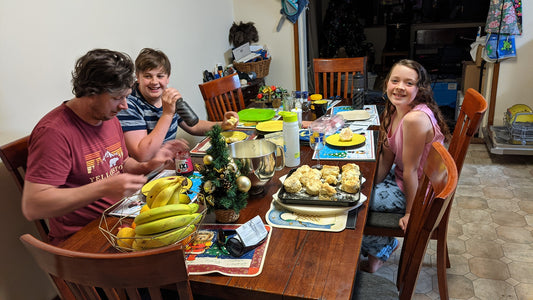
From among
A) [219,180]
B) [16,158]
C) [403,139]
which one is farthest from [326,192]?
[16,158]

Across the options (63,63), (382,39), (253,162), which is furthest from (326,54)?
(253,162)

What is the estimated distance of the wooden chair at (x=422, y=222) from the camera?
3.05 feet

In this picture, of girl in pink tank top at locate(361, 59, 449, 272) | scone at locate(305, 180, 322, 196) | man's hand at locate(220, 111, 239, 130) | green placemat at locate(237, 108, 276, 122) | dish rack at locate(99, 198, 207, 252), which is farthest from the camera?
green placemat at locate(237, 108, 276, 122)

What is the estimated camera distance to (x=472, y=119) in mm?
1420

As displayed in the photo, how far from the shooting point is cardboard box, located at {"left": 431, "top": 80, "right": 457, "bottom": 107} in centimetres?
440

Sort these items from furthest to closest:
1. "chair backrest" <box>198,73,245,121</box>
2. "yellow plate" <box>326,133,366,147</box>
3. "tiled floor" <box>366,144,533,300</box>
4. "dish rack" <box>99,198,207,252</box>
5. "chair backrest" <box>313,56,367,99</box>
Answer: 1. "chair backrest" <box>313,56,367,99</box>
2. "chair backrest" <box>198,73,245,121</box>
3. "tiled floor" <box>366,144,533,300</box>
4. "yellow plate" <box>326,133,366,147</box>
5. "dish rack" <box>99,198,207,252</box>

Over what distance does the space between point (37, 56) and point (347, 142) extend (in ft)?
5.21

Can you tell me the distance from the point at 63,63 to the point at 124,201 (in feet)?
3.35

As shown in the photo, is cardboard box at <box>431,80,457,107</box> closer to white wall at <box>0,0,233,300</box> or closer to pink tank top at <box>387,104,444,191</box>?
pink tank top at <box>387,104,444,191</box>

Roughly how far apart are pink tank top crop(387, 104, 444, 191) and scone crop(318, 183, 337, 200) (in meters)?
0.70

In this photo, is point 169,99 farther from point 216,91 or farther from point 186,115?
point 216,91

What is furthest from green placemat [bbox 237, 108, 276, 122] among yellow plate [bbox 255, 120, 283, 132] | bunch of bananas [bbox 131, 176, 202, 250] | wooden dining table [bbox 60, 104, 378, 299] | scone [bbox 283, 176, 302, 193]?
bunch of bananas [bbox 131, 176, 202, 250]

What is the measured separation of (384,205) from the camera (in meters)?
1.71

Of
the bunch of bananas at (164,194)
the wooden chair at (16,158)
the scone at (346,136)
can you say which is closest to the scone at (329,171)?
the scone at (346,136)
